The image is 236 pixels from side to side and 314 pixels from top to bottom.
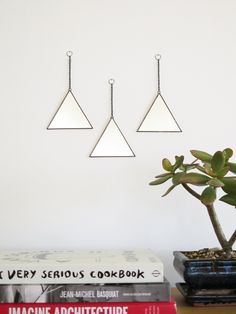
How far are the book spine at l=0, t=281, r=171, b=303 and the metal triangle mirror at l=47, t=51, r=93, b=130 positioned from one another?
0.50m

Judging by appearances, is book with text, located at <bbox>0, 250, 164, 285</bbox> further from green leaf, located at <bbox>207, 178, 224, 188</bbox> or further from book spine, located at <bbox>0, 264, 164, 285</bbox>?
green leaf, located at <bbox>207, 178, 224, 188</bbox>

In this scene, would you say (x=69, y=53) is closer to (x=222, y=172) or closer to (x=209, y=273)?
(x=222, y=172)

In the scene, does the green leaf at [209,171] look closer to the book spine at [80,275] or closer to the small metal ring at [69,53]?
the book spine at [80,275]

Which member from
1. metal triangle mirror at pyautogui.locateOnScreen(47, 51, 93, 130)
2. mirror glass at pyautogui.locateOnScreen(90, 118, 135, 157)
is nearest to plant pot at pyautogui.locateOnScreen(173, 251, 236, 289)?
mirror glass at pyautogui.locateOnScreen(90, 118, 135, 157)

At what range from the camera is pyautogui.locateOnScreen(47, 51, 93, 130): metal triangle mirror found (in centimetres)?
123

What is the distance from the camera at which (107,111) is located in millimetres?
1247

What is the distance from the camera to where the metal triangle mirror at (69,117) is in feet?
4.03

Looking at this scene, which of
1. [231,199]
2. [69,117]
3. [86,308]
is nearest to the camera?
[86,308]

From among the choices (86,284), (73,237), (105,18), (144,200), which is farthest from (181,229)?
(105,18)

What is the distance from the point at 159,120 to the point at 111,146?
0.52 feet

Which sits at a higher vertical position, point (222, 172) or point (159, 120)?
point (159, 120)

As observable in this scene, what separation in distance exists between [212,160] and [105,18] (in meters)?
0.58

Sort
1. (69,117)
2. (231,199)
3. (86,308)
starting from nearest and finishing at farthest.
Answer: (86,308) < (231,199) < (69,117)

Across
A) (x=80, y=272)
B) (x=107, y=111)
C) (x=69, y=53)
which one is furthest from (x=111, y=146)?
(x=80, y=272)
